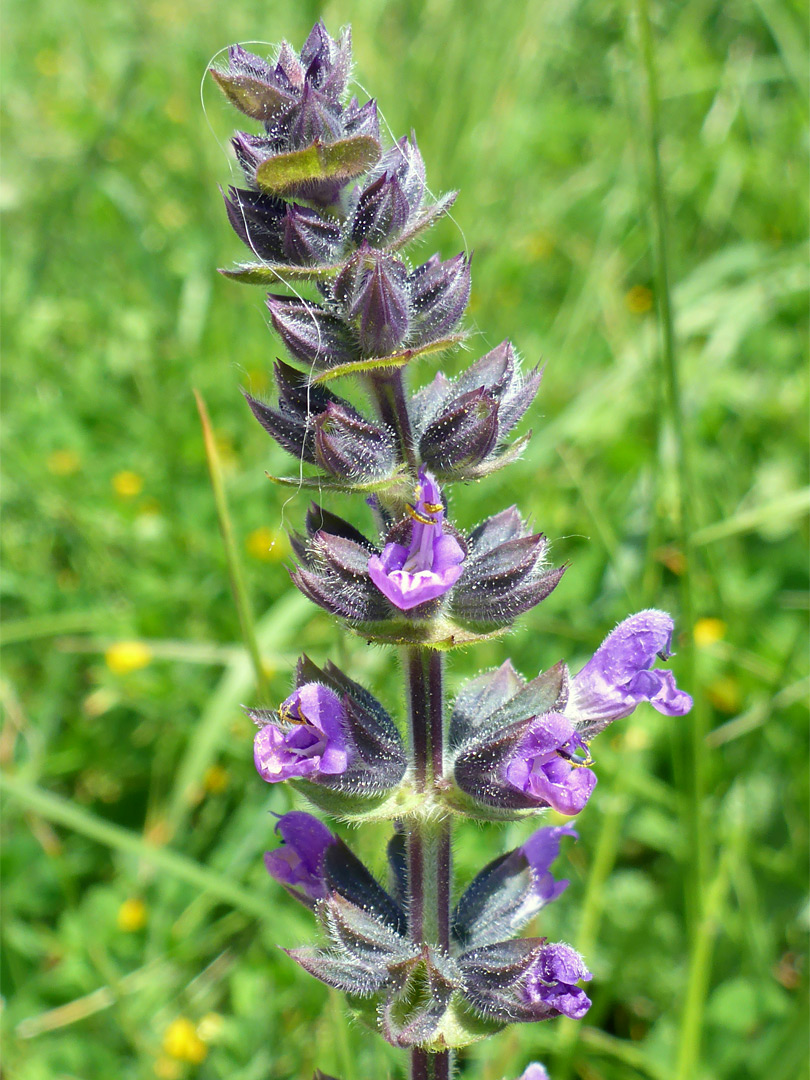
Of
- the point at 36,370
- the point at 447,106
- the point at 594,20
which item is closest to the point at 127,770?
the point at 36,370

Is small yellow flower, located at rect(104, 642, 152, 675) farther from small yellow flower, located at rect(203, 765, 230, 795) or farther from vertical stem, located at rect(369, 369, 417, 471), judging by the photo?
vertical stem, located at rect(369, 369, 417, 471)

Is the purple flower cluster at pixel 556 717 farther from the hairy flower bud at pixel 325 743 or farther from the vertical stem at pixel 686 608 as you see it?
the vertical stem at pixel 686 608

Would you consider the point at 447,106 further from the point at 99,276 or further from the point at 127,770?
the point at 127,770

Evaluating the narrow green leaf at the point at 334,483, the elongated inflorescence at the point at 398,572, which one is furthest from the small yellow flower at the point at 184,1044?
the narrow green leaf at the point at 334,483

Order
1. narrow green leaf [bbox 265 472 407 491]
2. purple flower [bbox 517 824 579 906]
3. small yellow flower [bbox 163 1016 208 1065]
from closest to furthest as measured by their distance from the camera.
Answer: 1. narrow green leaf [bbox 265 472 407 491]
2. purple flower [bbox 517 824 579 906]
3. small yellow flower [bbox 163 1016 208 1065]

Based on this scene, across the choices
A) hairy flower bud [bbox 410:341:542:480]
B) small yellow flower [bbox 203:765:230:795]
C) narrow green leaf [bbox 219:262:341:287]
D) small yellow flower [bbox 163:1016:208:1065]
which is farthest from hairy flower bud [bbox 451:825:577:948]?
small yellow flower [bbox 203:765:230:795]

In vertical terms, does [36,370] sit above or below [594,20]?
below
